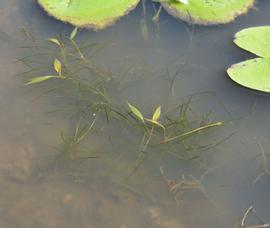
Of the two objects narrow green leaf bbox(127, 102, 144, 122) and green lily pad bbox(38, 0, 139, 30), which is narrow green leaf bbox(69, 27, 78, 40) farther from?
narrow green leaf bbox(127, 102, 144, 122)

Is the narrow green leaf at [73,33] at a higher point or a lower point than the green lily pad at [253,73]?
lower

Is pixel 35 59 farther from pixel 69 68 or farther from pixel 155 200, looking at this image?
pixel 155 200

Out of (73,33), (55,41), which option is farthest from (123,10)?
(55,41)

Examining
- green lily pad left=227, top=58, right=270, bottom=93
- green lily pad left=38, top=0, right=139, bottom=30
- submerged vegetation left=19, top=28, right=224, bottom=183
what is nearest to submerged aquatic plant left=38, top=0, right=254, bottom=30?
green lily pad left=38, top=0, right=139, bottom=30

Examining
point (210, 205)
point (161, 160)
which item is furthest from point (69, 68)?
point (210, 205)

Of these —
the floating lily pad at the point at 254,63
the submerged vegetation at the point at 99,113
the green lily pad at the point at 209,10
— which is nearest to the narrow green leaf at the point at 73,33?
the submerged vegetation at the point at 99,113

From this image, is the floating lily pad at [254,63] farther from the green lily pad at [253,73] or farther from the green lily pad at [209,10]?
the green lily pad at [209,10]

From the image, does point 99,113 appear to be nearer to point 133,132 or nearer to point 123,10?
point 133,132
